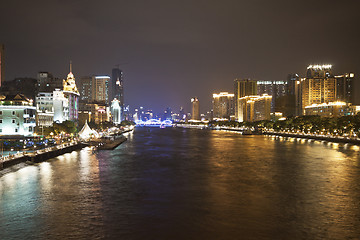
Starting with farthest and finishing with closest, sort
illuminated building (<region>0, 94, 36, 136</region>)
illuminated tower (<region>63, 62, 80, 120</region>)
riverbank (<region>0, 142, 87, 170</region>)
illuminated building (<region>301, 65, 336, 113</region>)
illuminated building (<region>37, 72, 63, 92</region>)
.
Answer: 1. illuminated building (<region>301, 65, 336, 113</region>)
2. illuminated building (<region>37, 72, 63, 92</region>)
3. illuminated tower (<region>63, 62, 80, 120</region>)
4. illuminated building (<region>0, 94, 36, 136</region>)
5. riverbank (<region>0, 142, 87, 170</region>)

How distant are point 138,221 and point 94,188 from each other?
9.28 m

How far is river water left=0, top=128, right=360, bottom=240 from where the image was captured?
1561cm

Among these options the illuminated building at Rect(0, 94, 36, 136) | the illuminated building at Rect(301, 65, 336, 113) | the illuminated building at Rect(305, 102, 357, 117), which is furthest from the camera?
the illuminated building at Rect(301, 65, 336, 113)

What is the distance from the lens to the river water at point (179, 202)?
15609 mm

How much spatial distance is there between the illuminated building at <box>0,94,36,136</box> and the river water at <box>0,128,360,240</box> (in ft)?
125

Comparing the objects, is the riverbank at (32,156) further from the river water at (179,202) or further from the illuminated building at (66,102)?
the illuminated building at (66,102)

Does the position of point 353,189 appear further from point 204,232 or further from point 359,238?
point 204,232

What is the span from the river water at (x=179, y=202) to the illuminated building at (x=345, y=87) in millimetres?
179297

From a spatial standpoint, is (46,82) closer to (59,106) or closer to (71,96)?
(71,96)

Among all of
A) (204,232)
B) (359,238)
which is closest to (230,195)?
(204,232)

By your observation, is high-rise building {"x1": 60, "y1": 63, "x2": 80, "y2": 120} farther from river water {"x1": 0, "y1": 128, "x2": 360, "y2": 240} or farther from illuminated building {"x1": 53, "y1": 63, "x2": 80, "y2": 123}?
river water {"x1": 0, "y1": 128, "x2": 360, "y2": 240}

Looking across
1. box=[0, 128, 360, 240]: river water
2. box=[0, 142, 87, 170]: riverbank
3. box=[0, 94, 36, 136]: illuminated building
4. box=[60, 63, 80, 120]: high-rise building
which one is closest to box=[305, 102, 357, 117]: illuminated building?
box=[60, 63, 80, 120]: high-rise building

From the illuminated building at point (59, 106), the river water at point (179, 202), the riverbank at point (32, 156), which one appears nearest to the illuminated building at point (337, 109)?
the illuminated building at point (59, 106)

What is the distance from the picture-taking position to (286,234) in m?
15.1
